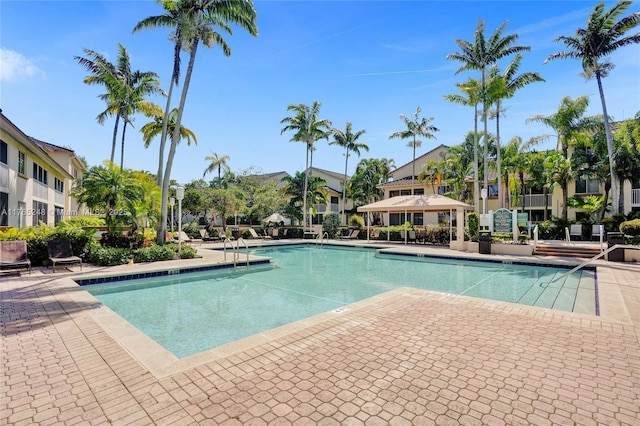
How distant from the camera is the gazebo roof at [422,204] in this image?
17.4 meters

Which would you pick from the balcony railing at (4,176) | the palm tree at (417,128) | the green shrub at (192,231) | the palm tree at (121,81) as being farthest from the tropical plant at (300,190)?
the balcony railing at (4,176)

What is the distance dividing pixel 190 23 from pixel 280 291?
1213 cm

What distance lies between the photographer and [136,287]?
9078 mm

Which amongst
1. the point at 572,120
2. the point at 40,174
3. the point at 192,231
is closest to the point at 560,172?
the point at 572,120

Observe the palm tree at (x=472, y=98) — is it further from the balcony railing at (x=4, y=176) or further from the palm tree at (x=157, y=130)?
the balcony railing at (x=4, y=176)

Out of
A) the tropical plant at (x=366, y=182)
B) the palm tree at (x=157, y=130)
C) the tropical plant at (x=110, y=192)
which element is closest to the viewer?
the tropical plant at (x=110, y=192)

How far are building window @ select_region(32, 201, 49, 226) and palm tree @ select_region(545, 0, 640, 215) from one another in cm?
3120

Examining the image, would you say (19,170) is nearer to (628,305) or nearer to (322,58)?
(322,58)

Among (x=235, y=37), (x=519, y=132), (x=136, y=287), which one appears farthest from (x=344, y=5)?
(x=519, y=132)

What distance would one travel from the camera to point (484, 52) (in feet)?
65.5

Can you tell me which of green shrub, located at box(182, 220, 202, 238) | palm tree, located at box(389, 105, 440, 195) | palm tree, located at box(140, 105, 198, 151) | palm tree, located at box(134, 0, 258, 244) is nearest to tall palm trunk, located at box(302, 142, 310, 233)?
green shrub, located at box(182, 220, 202, 238)

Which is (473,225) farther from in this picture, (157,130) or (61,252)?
(157,130)

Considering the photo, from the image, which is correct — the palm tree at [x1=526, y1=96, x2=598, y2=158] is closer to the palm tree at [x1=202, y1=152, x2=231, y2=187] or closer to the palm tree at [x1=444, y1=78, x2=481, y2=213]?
the palm tree at [x1=444, y1=78, x2=481, y2=213]

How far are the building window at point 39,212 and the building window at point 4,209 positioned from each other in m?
3.94
